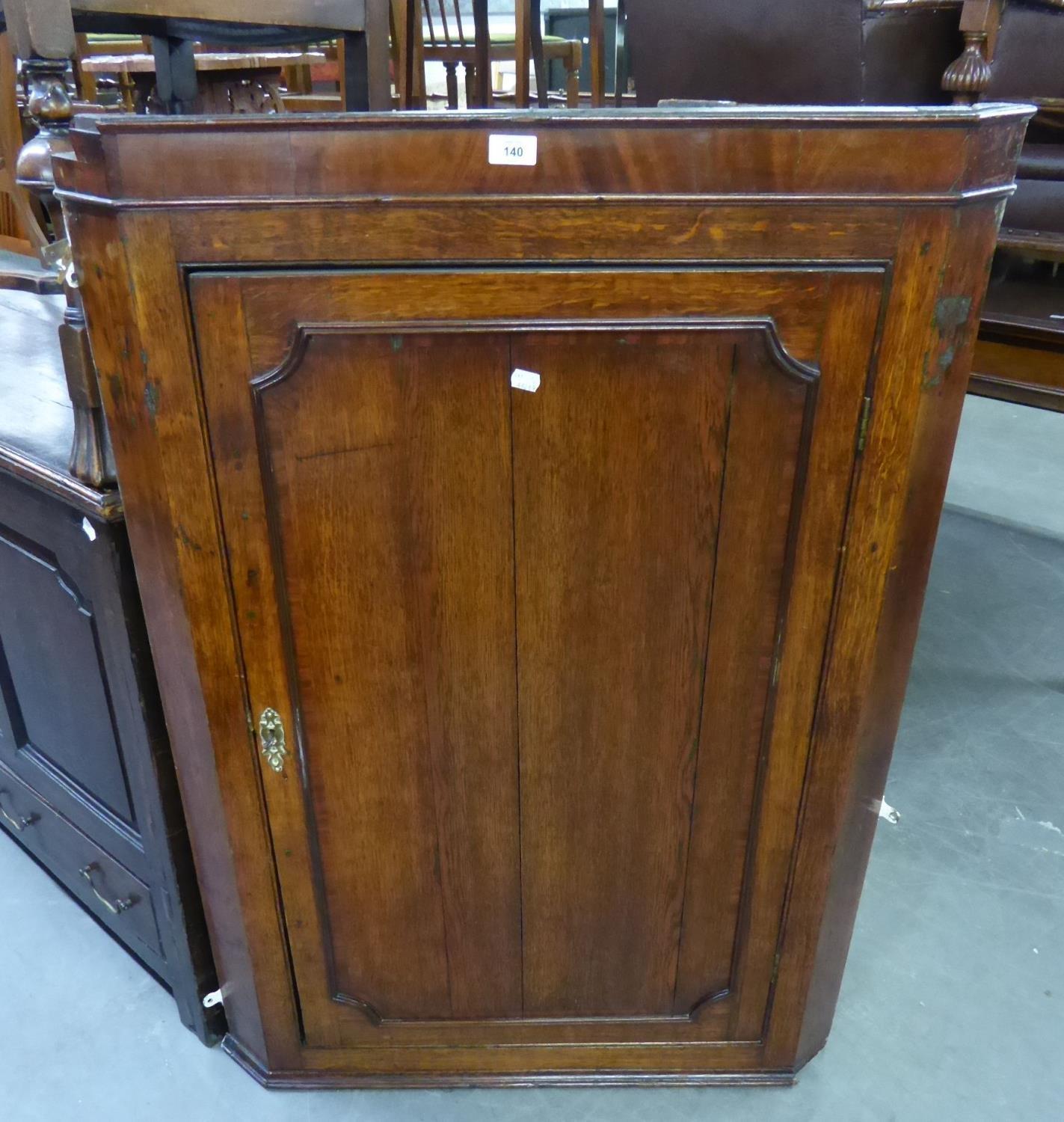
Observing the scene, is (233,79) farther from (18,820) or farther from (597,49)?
(18,820)

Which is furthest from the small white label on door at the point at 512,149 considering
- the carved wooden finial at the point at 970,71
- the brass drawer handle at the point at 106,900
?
the carved wooden finial at the point at 970,71

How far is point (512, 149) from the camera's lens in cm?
76

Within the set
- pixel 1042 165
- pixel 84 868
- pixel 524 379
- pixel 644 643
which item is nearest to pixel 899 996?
pixel 644 643

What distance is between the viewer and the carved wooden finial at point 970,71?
2072 mm

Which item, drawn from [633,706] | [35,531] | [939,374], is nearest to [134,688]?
[35,531]

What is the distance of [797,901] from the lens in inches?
45.2

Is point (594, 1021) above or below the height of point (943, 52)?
below

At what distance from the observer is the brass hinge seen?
868 millimetres

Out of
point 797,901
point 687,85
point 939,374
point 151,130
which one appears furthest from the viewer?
point 687,85

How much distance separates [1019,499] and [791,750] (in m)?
2.25

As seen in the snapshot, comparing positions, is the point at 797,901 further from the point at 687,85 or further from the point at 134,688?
the point at 687,85

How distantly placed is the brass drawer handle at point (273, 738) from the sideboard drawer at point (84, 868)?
459 mm

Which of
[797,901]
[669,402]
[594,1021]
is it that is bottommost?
[594,1021]

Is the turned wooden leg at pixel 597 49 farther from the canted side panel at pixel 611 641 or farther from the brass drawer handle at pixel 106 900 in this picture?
the brass drawer handle at pixel 106 900
